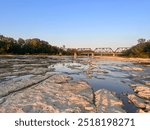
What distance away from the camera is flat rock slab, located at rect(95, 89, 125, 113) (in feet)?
26.4

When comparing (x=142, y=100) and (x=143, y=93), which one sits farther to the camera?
(x=143, y=93)

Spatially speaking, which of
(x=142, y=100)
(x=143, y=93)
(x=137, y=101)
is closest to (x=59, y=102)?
(x=137, y=101)

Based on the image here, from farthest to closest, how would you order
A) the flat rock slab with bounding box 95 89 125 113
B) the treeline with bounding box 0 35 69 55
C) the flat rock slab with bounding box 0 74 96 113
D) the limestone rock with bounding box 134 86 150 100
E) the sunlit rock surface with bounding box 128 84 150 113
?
the treeline with bounding box 0 35 69 55
the limestone rock with bounding box 134 86 150 100
the sunlit rock surface with bounding box 128 84 150 113
the flat rock slab with bounding box 95 89 125 113
the flat rock slab with bounding box 0 74 96 113

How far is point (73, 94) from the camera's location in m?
10.5

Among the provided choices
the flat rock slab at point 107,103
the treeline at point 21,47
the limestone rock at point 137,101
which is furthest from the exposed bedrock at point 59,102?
the treeline at point 21,47

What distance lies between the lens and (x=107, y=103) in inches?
353

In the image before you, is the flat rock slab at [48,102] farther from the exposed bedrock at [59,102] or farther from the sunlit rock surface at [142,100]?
the sunlit rock surface at [142,100]

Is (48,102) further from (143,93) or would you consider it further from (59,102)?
(143,93)

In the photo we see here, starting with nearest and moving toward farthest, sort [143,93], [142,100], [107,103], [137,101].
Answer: [107,103] → [137,101] → [142,100] → [143,93]

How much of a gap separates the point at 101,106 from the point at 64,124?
10.4 ft

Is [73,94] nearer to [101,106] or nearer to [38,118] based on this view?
[101,106]

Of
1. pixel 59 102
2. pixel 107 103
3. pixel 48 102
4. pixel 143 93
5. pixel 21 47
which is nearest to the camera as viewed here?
pixel 48 102

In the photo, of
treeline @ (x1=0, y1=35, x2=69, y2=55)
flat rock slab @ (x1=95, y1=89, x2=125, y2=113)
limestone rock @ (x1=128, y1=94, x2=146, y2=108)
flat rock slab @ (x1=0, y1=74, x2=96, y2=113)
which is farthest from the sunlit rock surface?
treeline @ (x1=0, y1=35, x2=69, y2=55)

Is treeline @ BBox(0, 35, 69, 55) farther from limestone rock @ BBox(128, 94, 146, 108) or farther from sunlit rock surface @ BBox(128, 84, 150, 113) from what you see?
limestone rock @ BBox(128, 94, 146, 108)
